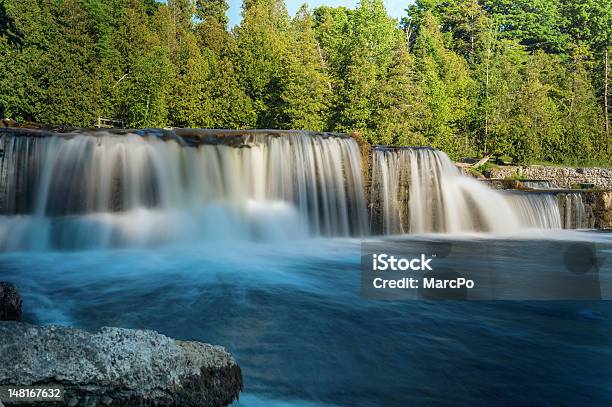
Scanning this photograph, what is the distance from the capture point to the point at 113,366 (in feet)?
13.5

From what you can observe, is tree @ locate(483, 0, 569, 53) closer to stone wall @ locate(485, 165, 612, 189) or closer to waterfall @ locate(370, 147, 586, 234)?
stone wall @ locate(485, 165, 612, 189)

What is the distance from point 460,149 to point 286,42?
52.3 feet

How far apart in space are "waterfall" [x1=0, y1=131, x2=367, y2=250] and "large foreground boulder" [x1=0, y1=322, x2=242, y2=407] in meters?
9.85

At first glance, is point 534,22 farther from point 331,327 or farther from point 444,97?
point 331,327

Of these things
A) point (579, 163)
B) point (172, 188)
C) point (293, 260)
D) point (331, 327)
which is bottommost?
point (331, 327)

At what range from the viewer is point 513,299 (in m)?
9.39

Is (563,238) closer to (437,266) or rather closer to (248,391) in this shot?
(437,266)

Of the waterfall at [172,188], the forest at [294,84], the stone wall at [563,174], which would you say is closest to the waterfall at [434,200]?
the waterfall at [172,188]

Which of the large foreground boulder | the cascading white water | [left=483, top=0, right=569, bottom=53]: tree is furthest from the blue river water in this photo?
[left=483, top=0, right=569, bottom=53]: tree

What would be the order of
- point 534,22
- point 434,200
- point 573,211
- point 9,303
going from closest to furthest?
1. point 9,303
2. point 434,200
3. point 573,211
4. point 534,22

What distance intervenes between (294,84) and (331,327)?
89.6 ft

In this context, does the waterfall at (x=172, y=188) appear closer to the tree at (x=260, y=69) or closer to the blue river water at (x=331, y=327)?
the blue river water at (x=331, y=327)

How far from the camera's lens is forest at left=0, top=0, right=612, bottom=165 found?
1286 inches

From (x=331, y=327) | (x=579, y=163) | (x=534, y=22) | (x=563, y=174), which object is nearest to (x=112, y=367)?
(x=331, y=327)
